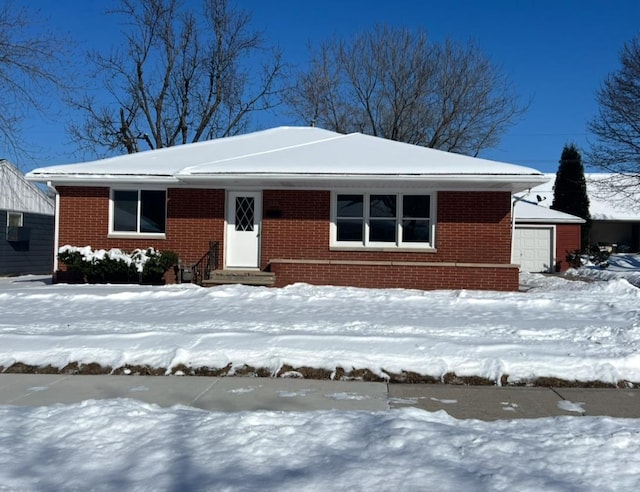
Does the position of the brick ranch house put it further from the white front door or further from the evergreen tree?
the evergreen tree

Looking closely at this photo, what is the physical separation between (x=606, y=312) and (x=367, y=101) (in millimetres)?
23767

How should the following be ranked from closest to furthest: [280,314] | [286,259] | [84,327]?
1. [84,327]
2. [280,314]
3. [286,259]

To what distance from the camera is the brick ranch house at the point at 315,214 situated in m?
13.6

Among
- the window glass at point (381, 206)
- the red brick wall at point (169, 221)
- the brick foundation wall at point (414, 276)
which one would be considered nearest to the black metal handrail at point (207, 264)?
the red brick wall at point (169, 221)

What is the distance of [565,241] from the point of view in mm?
26062

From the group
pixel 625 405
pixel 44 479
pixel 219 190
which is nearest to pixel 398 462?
pixel 44 479

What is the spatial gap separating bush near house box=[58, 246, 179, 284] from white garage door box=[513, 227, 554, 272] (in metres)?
16.8

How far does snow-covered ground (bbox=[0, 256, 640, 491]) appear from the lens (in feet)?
12.2

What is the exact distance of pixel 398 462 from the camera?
3.85 m

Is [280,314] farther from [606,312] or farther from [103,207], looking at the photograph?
[103,207]

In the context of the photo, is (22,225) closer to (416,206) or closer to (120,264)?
(120,264)

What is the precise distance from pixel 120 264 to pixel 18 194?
1567 centimetres

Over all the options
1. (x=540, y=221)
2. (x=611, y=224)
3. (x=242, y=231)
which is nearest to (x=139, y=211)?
(x=242, y=231)

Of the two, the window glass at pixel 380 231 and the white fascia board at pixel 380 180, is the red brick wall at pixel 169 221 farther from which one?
the window glass at pixel 380 231
